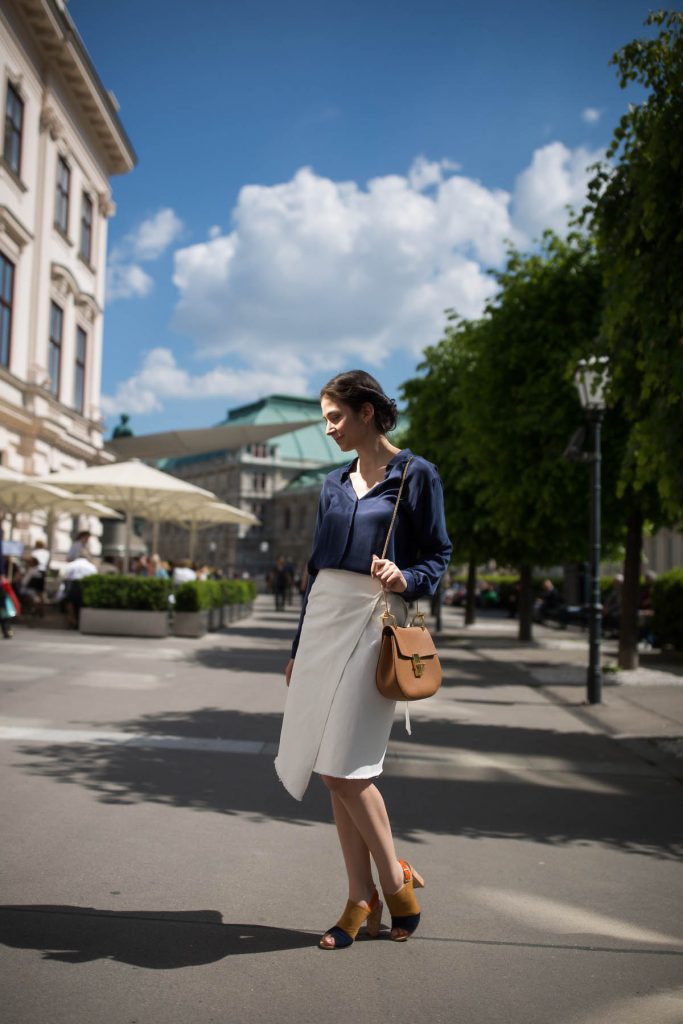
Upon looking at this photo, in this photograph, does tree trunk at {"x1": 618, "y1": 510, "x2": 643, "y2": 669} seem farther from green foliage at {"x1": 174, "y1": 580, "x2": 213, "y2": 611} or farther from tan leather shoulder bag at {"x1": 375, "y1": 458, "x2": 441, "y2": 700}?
tan leather shoulder bag at {"x1": 375, "y1": 458, "x2": 441, "y2": 700}

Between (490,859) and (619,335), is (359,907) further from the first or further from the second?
(619,335)

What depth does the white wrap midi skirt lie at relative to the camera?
3.39 metres

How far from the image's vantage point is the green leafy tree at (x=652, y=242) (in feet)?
25.1

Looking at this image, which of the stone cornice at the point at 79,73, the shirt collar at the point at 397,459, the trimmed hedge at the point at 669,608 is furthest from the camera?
the stone cornice at the point at 79,73

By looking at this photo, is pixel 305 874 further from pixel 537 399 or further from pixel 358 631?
pixel 537 399

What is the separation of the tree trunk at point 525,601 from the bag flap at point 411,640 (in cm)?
1985

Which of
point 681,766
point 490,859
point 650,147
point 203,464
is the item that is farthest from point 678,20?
point 203,464

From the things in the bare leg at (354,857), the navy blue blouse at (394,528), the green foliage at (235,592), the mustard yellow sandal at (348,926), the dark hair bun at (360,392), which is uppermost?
the dark hair bun at (360,392)

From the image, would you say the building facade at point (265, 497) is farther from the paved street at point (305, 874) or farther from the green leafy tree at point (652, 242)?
the paved street at point (305, 874)

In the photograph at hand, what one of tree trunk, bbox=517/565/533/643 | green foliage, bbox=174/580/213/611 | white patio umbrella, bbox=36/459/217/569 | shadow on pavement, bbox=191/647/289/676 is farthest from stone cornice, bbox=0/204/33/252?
tree trunk, bbox=517/565/533/643

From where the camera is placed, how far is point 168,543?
132m

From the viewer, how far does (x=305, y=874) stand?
444 cm

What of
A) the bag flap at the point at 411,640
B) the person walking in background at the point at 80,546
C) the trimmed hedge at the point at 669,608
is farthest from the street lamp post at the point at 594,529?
the person walking in background at the point at 80,546

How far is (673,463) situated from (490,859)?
426cm
